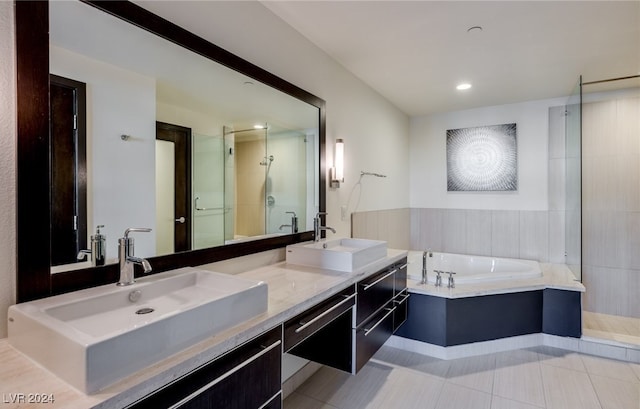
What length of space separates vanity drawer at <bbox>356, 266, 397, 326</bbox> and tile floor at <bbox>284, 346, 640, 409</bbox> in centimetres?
63

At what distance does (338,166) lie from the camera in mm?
2742

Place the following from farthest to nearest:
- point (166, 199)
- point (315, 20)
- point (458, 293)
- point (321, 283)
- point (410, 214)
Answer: point (410, 214) → point (458, 293) → point (315, 20) → point (321, 283) → point (166, 199)

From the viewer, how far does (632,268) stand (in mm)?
3273

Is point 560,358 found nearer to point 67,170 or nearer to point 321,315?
point 321,315

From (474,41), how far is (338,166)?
1.36 m

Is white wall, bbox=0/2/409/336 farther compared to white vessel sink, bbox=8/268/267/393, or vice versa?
white wall, bbox=0/2/409/336

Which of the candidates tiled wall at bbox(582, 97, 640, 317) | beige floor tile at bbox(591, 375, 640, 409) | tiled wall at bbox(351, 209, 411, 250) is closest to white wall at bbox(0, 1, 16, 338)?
tiled wall at bbox(351, 209, 411, 250)

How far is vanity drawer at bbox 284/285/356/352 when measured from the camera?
4.45 ft

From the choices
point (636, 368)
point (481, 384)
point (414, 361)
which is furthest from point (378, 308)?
point (636, 368)

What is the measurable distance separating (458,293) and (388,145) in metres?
1.91

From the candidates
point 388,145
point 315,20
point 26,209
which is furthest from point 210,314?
point 388,145

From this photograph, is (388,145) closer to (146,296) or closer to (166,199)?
(166,199)

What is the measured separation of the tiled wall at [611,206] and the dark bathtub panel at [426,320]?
76.8 inches

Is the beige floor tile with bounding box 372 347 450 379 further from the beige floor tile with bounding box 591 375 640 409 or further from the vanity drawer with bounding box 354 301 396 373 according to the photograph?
the beige floor tile with bounding box 591 375 640 409
